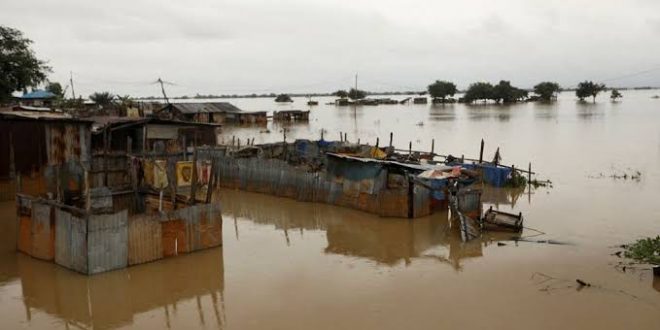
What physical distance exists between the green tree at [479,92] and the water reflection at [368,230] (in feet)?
285

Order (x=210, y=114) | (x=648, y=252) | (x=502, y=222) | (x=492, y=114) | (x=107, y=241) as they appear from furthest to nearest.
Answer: (x=492, y=114), (x=210, y=114), (x=502, y=222), (x=648, y=252), (x=107, y=241)

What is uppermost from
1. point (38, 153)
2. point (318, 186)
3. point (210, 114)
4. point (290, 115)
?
point (210, 114)

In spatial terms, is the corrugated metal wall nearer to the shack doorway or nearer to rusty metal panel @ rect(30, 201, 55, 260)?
the shack doorway

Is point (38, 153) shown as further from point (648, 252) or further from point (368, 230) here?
point (648, 252)

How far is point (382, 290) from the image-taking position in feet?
34.6

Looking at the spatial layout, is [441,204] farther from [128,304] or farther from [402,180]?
[128,304]

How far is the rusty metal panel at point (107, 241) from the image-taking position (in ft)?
34.1

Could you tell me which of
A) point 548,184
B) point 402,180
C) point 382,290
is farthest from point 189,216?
point 548,184

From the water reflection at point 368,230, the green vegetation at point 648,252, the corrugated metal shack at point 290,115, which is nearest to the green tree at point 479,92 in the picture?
the corrugated metal shack at point 290,115

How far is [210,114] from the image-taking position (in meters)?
51.5

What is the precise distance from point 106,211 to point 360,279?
20.2ft

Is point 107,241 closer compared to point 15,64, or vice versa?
point 107,241

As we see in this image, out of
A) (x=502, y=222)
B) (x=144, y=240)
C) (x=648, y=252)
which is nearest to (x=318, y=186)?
(x=502, y=222)

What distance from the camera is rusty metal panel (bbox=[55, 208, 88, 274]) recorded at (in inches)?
412
